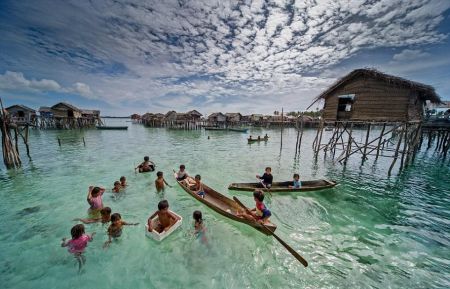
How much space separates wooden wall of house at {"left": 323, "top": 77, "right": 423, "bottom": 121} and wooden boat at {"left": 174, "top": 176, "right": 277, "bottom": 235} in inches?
543

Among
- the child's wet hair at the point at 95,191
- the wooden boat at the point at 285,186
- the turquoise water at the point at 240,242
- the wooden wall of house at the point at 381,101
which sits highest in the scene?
the wooden wall of house at the point at 381,101

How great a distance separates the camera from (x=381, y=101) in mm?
14406

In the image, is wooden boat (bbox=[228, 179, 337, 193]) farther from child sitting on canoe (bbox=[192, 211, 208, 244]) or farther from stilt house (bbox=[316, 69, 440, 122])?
stilt house (bbox=[316, 69, 440, 122])

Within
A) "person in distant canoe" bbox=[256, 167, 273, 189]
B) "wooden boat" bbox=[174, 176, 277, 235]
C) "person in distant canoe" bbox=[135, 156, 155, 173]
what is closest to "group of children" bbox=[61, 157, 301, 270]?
"wooden boat" bbox=[174, 176, 277, 235]

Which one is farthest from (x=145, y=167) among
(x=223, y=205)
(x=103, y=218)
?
(x=223, y=205)

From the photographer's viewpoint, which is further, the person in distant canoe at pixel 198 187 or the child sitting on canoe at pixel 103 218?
the person in distant canoe at pixel 198 187

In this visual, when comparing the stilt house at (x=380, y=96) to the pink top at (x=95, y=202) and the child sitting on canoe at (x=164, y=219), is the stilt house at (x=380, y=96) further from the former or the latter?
the pink top at (x=95, y=202)

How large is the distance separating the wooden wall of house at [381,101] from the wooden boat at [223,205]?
45.2 ft

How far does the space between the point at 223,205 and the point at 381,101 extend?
14833 mm

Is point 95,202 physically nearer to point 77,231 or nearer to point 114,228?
point 114,228

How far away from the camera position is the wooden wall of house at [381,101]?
1358 centimetres

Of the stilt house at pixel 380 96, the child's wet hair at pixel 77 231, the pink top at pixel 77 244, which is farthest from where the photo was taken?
the stilt house at pixel 380 96

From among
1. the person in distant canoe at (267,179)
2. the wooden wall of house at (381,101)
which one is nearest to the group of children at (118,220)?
the person in distant canoe at (267,179)

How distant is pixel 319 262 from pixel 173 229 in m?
4.86
